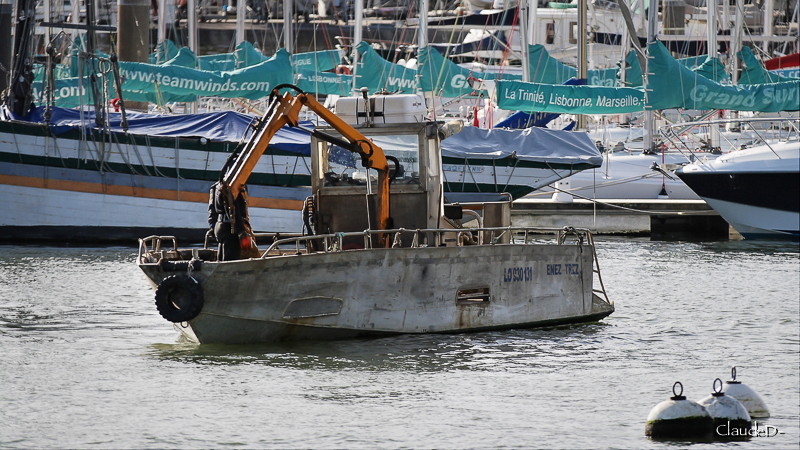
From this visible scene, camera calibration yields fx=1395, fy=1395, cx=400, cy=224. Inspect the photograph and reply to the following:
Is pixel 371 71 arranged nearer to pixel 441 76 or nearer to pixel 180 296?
pixel 441 76

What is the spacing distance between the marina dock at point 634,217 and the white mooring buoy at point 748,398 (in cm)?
2525

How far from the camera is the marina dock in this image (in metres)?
39.9

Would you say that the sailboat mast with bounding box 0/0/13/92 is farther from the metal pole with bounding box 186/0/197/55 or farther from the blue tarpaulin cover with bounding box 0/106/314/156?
the metal pole with bounding box 186/0/197/55

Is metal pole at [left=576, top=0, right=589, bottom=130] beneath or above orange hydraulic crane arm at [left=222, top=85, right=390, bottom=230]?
above

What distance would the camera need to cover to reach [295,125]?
63.2ft

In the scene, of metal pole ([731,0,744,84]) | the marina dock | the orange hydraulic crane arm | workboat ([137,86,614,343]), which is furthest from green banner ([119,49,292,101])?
the orange hydraulic crane arm

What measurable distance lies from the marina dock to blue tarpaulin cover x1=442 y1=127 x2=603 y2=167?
1.75 metres

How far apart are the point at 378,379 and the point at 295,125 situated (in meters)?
4.28

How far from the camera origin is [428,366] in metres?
17.5

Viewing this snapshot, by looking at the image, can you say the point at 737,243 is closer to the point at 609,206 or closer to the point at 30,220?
the point at 609,206

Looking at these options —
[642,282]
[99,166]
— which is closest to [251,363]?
[642,282]

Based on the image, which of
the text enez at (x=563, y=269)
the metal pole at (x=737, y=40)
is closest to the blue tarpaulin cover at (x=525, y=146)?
the metal pole at (x=737, y=40)

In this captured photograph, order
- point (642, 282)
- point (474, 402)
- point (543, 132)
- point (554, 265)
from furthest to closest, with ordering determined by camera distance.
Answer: point (543, 132), point (642, 282), point (554, 265), point (474, 402)

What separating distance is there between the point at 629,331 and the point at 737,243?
57.6 ft
